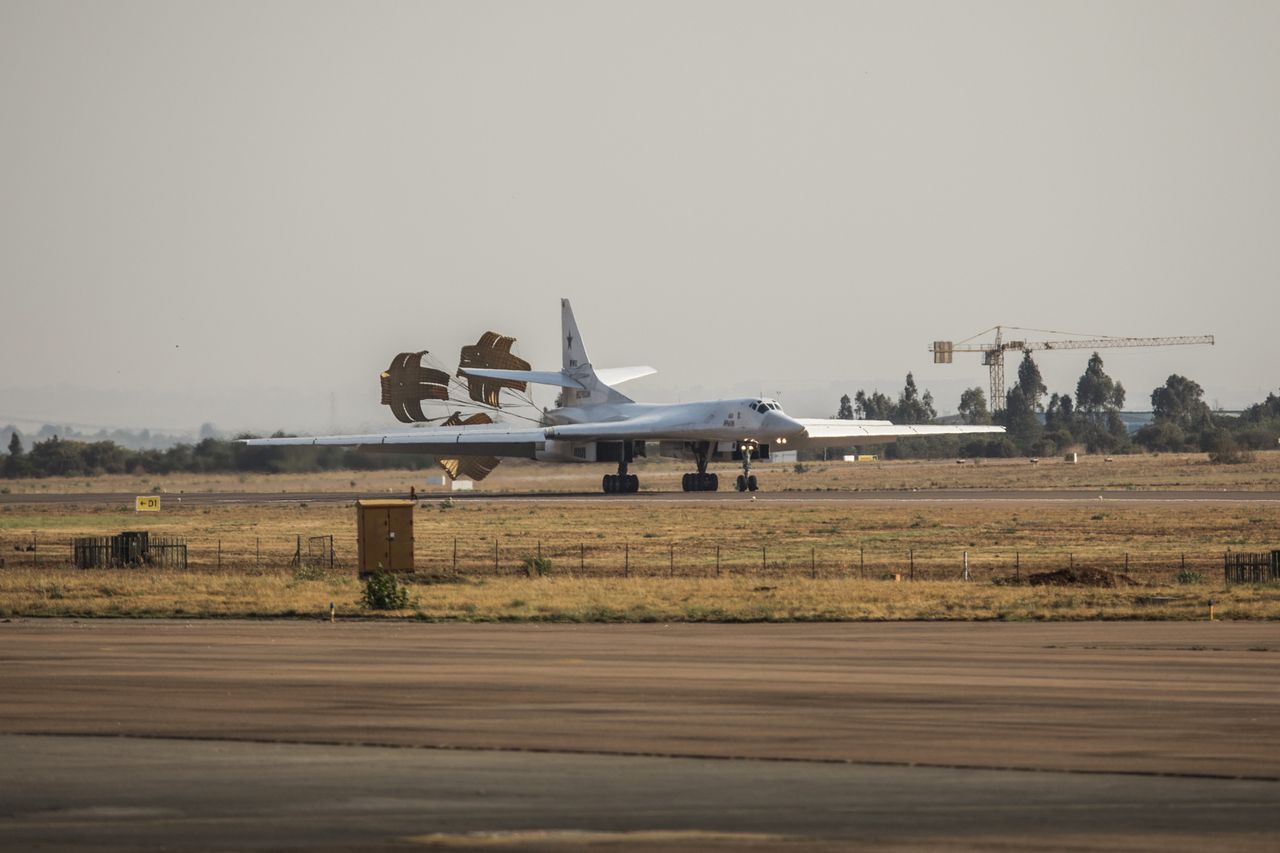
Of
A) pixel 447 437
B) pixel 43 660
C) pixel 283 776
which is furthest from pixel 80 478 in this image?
pixel 283 776

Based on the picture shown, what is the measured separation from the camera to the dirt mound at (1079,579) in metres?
33.4

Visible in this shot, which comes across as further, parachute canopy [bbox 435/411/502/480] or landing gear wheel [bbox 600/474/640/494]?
parachute canopy [bbox 435/411/502/480]

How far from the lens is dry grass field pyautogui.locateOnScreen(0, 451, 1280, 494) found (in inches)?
3396

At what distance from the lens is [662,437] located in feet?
248

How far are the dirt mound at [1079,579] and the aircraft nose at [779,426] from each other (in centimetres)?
3807

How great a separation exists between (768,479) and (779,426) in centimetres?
2994

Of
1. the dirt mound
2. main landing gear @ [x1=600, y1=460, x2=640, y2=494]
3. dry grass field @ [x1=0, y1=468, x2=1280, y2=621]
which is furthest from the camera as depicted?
main landing gear @ [x1=600, y1=460, x2=640, y2=494]

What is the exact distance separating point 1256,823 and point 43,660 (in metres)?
16.2

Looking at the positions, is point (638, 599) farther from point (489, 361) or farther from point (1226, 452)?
point (1226, 452)

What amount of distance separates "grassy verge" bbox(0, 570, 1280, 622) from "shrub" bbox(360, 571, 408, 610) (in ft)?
0.89

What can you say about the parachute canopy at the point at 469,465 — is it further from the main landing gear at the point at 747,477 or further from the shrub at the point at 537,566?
the shrub at the point at 537,566

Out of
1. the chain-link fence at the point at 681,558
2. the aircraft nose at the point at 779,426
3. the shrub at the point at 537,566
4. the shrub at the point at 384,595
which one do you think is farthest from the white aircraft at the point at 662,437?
the shrub at the point at 384,595

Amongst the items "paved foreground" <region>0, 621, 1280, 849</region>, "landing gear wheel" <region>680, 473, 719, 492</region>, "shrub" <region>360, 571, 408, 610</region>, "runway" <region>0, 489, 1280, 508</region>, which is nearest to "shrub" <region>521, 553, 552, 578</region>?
"shrub" <region>360, 571, 408, 610</region>

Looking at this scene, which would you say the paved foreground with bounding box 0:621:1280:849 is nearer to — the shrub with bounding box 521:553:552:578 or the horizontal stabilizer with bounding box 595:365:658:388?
the shrub with bounding box 521:553:552:578
